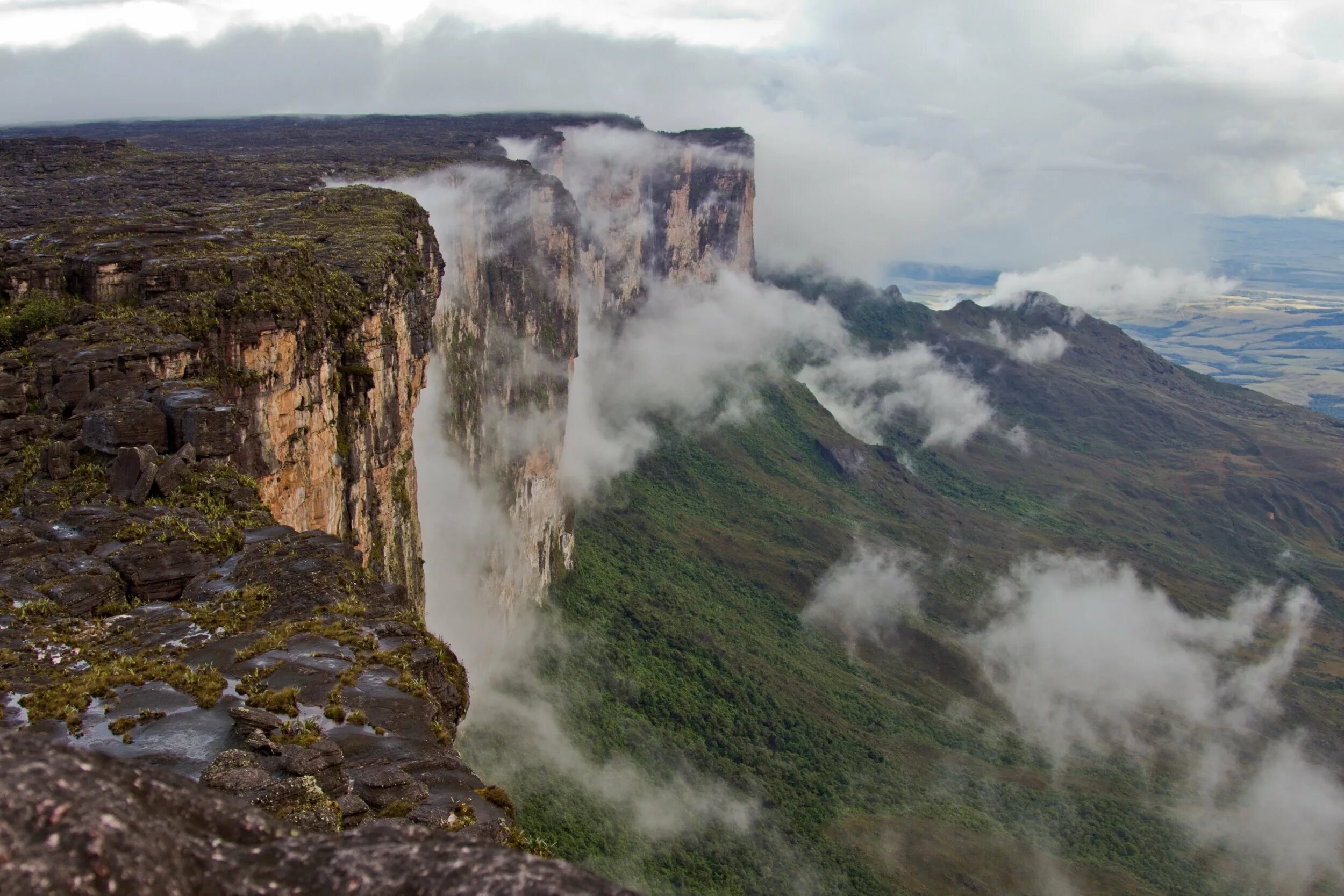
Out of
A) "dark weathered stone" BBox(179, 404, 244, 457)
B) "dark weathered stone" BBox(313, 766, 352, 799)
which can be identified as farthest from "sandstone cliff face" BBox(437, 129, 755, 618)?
"dark weathered stone" BBox(313, 766, 352, 799)

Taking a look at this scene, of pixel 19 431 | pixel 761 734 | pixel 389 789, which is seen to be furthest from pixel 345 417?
pixel 761 734

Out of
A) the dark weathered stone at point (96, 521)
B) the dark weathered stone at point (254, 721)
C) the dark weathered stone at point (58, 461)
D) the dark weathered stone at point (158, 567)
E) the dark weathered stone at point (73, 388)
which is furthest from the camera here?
the dark weathered stone at point (73, 388)

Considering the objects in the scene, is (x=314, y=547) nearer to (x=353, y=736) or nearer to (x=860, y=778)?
(x=353, y=736)

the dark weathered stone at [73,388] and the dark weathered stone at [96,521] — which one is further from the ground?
the dark weathered stone at [73,388]

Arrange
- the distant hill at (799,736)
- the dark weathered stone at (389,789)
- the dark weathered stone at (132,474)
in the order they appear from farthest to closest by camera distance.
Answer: the distant hill at (799,736), the dark weathered stone at (132,474), the dark weathered stone at (389,789)

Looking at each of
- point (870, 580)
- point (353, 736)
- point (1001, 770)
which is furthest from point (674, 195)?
point (353, 736)

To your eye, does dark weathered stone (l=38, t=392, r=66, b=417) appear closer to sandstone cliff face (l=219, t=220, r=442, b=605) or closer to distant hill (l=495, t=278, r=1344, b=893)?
sandstone cliff face (l=219, t=220, r=442, b=605)

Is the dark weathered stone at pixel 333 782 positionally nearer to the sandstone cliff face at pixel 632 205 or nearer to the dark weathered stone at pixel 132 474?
the dark weathered stone at pixel 132 474

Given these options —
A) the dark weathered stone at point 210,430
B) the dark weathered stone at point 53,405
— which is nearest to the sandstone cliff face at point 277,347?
the dark weathered stone at point 210,430
